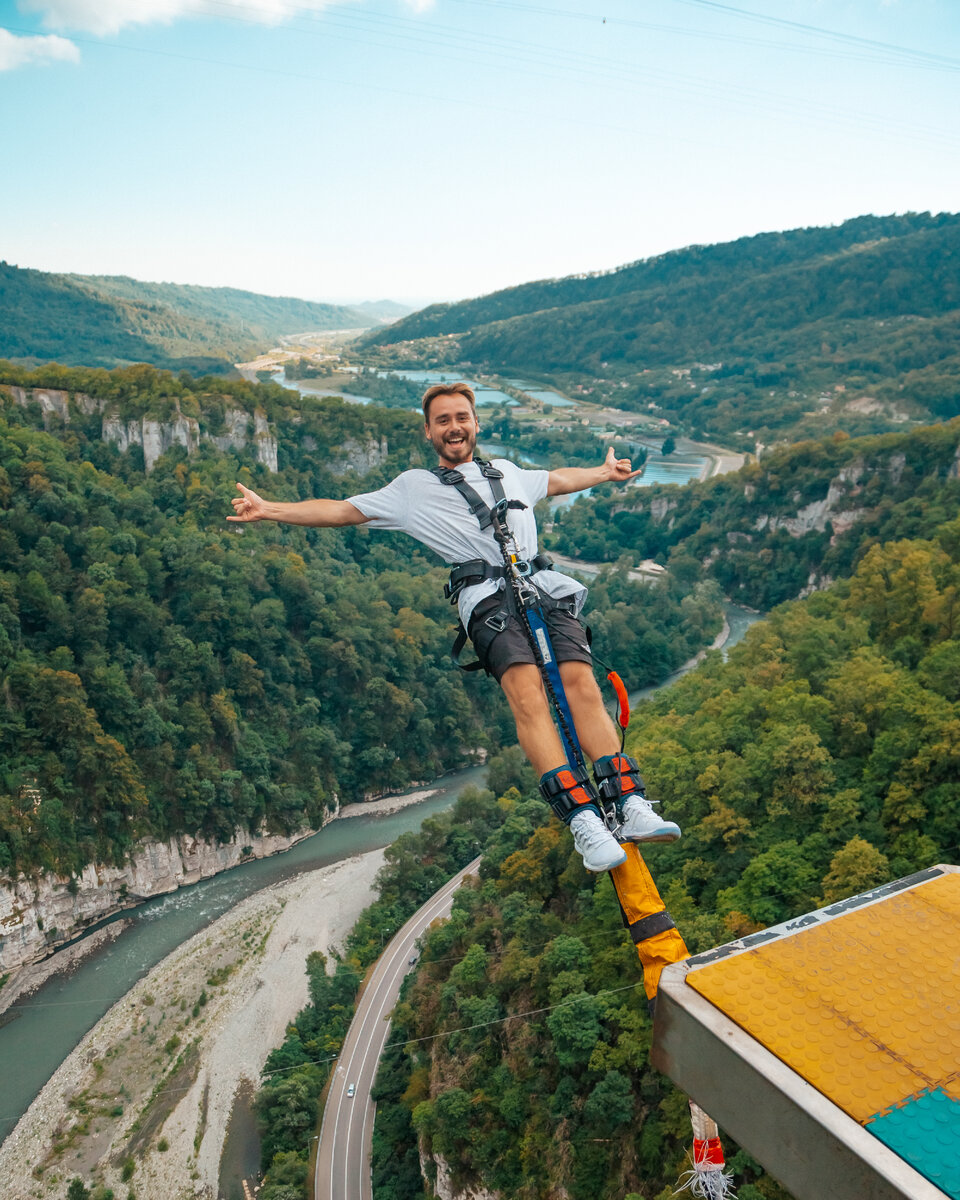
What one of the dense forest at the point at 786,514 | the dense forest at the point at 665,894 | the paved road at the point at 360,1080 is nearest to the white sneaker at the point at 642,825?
the dense forest at the point at 665,894

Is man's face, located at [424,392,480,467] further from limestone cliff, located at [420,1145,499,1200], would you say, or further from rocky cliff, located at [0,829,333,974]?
rocky cliff, located at [0,829,333,974]

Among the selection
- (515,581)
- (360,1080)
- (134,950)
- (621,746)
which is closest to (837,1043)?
(621,746)

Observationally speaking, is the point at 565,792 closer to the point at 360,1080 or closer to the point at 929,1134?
the point at 929,1134

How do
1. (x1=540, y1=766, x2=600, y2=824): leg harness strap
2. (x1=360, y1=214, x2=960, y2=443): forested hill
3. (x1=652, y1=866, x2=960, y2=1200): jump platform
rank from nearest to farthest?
(x1=652, y1=866, x2=960, y2=1200): jump platform, (x1=540, y1=766, x2=600, y2=824): leg harness strap, (x1=360, y1=214, x2=960, y2=443): forested hill

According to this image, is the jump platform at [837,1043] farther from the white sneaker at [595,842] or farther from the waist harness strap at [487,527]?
the waist harness strap at [487,527]

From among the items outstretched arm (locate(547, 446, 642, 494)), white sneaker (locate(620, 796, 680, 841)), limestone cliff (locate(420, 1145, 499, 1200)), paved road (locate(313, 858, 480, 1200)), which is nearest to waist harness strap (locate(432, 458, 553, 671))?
outstretched arm (locate(547, 446, 642, 494))

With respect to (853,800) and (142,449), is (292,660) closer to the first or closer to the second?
(142,449)
